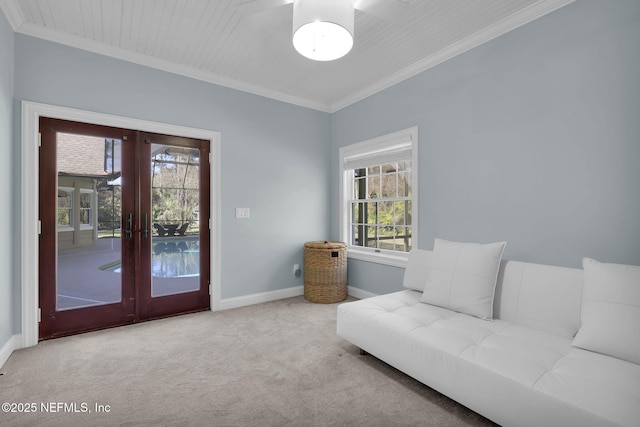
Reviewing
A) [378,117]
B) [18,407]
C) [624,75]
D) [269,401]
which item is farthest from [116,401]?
[624,75]

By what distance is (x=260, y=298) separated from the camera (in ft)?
12.5

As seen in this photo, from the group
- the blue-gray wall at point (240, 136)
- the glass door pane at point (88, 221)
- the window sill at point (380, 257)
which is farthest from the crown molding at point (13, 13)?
the window sill at point (380, 257)

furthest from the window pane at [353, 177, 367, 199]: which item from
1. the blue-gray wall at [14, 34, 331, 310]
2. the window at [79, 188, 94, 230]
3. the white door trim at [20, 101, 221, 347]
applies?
the white door trim at [20, 101, 221, 347]

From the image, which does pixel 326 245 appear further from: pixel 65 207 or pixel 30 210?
pixel 30 210

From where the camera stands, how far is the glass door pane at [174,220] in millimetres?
3223

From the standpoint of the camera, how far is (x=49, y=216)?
2672mm

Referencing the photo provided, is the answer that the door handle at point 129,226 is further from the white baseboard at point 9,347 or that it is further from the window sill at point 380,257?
the window sill at point 380,257

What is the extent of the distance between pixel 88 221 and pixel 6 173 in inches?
27.0

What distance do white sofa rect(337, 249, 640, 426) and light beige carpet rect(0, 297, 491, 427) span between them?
0.20 metres

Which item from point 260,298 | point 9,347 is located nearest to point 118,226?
point 9,347

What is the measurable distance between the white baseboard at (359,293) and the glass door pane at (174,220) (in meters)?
1.94

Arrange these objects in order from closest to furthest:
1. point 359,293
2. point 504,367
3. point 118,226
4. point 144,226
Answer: point 504,367
point 118,226
point 144,226
point 359,293

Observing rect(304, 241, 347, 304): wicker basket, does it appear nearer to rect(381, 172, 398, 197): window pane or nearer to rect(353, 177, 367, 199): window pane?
rect(353, 177, 367, 199): window pane

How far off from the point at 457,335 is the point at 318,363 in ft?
3.35
